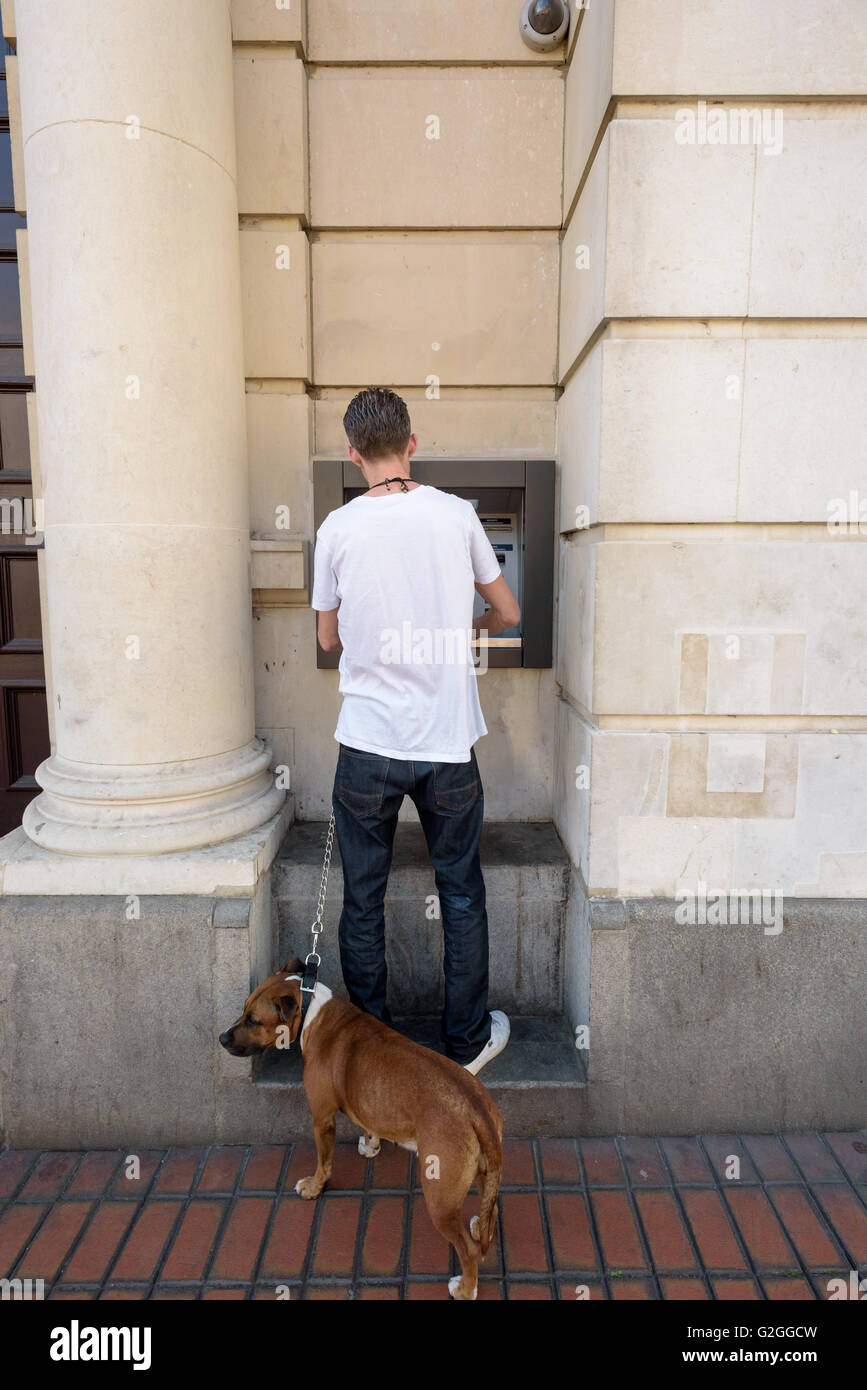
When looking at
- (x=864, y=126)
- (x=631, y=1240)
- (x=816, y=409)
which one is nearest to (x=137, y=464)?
(x=816, y=409)

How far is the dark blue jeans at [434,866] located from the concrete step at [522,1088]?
0.57 ft

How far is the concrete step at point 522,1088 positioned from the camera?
117 inches

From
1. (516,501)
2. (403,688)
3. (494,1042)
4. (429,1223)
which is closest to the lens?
(429,1223)

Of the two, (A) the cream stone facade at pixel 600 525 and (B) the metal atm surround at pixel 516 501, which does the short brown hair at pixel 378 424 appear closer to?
(A) the cream stone facade at pixel 600 525

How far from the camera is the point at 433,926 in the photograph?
3381mm

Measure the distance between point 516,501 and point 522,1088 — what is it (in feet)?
8.17

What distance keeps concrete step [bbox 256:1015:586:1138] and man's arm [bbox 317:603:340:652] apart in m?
1.54

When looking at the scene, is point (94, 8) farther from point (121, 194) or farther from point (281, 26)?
point (281, 26)

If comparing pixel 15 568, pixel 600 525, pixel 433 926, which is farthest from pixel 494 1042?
pixel 15 568

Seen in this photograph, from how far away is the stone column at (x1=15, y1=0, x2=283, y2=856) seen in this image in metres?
2.83

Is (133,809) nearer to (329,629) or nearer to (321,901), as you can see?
(321,901)

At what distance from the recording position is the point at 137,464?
295 cm

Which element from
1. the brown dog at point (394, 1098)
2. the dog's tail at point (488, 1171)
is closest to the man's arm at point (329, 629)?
the brown dog at point (394, 1098)

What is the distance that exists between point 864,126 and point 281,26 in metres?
2.39
